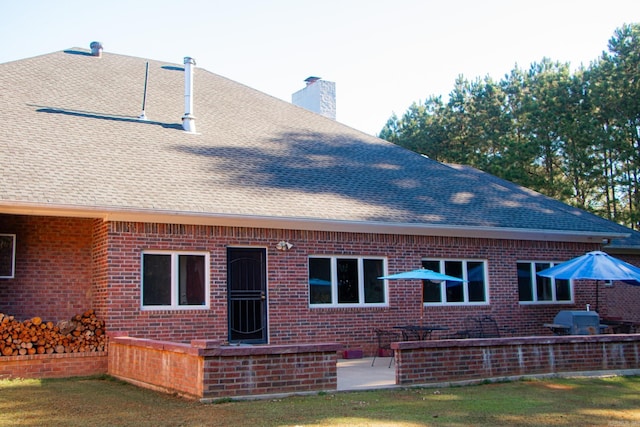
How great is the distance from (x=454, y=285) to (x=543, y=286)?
2920mm

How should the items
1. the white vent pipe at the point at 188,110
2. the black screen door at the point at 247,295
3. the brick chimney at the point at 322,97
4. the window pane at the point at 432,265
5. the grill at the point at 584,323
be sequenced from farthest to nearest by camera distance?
1. the brick chimney at the point at 322,97
2. the white vent pipe at the point at 188,110
3. the window pane at the point at 432,265
4. the grill at the point at 584,323
5. the black screen door at the point at 247,295

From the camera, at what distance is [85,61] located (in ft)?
65.4

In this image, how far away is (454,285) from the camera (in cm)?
1750

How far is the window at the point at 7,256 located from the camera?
43.8 feet

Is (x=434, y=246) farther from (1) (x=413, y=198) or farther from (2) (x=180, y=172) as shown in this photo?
(2) (x=180, y=172)

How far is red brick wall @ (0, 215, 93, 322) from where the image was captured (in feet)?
44.1

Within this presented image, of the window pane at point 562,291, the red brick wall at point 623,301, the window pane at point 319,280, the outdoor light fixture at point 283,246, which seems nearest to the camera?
the outdoor light fixture at point 283,246

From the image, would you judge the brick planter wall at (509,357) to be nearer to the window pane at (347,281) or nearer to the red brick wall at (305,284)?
the red brick wall at (305,284)

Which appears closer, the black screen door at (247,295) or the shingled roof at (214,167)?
the shingled roof at (214,167)

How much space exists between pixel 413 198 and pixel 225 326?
5901 mm

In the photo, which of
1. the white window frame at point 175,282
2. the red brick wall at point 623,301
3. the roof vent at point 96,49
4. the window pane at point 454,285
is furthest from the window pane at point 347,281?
the roof vent at point 96,49

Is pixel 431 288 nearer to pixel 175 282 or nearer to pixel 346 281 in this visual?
pixel 346 281

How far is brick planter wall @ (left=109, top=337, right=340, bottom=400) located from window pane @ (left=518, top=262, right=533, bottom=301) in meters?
9.45

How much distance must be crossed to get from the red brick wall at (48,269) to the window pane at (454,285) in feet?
27.4
